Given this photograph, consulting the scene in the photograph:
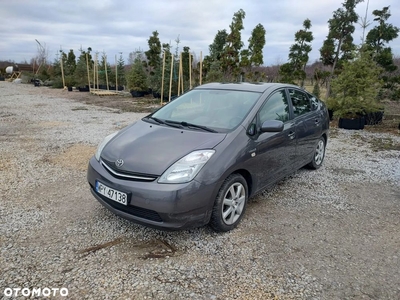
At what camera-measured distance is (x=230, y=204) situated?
289 cm

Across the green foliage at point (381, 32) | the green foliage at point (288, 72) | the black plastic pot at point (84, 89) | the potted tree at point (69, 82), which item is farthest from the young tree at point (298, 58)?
the potted tree at point (69, 82)

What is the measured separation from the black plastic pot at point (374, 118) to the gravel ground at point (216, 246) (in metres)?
4.71

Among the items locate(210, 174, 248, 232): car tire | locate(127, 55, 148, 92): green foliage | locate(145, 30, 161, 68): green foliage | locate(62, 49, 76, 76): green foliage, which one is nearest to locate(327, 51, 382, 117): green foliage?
locate(210, 174, 248, 232): car tire

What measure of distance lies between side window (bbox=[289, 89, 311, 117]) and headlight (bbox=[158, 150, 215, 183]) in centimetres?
191

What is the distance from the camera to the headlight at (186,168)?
250 cm

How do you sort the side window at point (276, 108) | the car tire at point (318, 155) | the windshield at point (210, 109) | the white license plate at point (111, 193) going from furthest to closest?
the car tire at point (318, 155), the side window at point (276, 108), the windshield at point (210, 109), the white license plate at point (111, 193)

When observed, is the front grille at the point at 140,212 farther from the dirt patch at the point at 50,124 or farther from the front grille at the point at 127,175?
the dirt patch at the point at 50,124

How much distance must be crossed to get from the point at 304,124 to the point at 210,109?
1.47m

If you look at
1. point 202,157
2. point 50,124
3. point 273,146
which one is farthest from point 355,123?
point 50,124

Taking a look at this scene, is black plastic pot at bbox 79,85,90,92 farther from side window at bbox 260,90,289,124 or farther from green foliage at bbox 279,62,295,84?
side window at bbox 260,90,289,124

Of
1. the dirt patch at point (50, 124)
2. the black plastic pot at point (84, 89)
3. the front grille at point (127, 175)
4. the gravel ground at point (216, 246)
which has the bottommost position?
the gravel ground at point (216, 246)

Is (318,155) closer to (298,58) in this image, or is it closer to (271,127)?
(271,127)

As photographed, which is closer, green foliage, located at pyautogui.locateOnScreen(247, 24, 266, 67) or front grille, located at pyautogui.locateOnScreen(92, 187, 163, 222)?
front grille, located at pyautogui.locateOnScreen(92, 187, 163, 222)

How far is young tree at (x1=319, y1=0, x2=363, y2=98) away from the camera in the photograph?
33.7 feet
